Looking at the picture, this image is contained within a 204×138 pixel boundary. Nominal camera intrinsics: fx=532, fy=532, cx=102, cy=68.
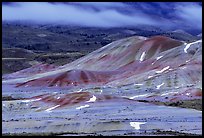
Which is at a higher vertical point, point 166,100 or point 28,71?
point 166,100

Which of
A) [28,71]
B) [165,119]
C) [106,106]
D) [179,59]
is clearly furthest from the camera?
[28,71]

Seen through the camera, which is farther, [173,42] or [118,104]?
[173,42]

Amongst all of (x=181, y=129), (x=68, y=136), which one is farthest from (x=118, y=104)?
(x=68, y=136)

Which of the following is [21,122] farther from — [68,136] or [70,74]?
[70,74]

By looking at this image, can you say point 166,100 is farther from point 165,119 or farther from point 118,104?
point 165,119

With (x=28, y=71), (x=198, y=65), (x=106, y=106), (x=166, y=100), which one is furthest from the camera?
(x=28, y=71)

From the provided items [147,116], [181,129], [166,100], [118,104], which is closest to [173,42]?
[166,100]

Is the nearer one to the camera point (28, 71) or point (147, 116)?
point (147, 116)

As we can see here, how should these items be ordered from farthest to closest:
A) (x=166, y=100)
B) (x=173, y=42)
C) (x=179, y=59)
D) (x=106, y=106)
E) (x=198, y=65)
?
(x=173, y=42)
(x=179, y=59)
(x=198, y=65)
(x=166, y=100)
(x=106, y=106)

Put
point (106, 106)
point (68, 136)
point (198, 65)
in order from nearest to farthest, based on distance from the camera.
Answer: point (68, 136)
point (106, 106)
point (198, 65)
